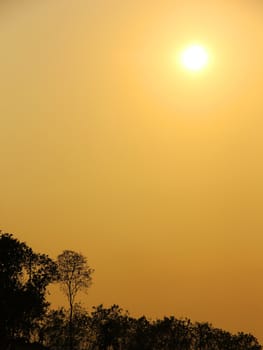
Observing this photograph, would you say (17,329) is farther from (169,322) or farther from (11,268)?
(169,322)

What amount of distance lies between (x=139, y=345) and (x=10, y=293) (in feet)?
200

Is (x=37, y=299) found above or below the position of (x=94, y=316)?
below

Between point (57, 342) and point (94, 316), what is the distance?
28.4 feet

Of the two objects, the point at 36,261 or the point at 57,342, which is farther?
the point at 57,342

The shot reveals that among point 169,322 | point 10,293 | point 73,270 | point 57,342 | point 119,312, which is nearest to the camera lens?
point 10,293

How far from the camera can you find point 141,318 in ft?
415

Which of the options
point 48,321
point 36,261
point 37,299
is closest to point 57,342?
point 48,321

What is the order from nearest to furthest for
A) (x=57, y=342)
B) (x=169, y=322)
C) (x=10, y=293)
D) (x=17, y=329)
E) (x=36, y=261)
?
(x=10, y=293), (x=17, y=329), (x=36, y=261), (x=57, y=342), (x=169, y=322)

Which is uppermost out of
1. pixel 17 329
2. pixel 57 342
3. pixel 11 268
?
pixel 57 342

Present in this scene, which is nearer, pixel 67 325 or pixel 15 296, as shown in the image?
pixel 15 296

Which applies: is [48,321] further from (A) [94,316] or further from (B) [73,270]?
(B) [73,270]

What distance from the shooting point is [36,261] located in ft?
251

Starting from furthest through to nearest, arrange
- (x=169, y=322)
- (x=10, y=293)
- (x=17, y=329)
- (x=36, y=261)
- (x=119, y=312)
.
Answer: (x=169, y=322) < (x=119, y=312) < (x=36, y=261) < (x=17, y=329) < (x=10, y=293)

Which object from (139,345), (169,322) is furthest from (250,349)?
(139,345)
